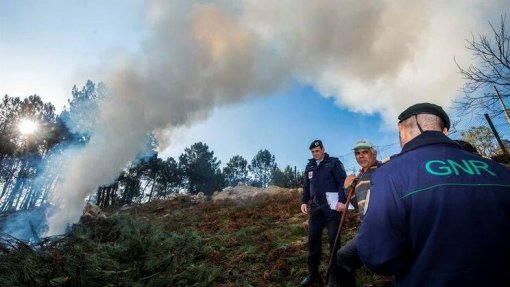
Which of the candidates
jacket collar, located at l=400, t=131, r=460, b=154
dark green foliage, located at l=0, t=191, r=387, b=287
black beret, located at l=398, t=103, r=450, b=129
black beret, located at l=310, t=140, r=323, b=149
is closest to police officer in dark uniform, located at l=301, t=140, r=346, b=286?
black beret, located at l=310, t=140, r=323, b=149

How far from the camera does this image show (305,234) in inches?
341

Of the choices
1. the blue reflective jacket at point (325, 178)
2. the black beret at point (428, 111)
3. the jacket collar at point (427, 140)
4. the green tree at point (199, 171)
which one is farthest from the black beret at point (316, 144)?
the green tree at point (199, 171)

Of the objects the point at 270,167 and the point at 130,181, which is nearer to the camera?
the point at 130,181

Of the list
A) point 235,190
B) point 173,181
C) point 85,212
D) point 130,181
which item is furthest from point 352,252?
point 173,181

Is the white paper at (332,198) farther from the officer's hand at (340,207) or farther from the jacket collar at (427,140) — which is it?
the jacket collar at (427,140)

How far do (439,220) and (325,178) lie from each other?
419 cm

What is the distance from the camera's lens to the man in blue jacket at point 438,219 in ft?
4.48

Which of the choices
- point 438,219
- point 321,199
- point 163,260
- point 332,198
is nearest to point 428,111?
point 438,219

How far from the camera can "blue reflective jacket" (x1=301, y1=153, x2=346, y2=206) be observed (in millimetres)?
5430

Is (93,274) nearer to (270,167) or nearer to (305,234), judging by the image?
(305,234)

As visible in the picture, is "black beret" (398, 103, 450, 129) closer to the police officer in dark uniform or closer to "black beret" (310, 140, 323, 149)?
the police officer in dark uniform

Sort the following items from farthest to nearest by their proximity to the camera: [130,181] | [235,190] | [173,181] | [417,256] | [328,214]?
[173,181], [130,181], [235,190], [328,214], [417,256]

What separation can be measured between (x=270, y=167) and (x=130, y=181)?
123 ft

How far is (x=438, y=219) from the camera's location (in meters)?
1.44
